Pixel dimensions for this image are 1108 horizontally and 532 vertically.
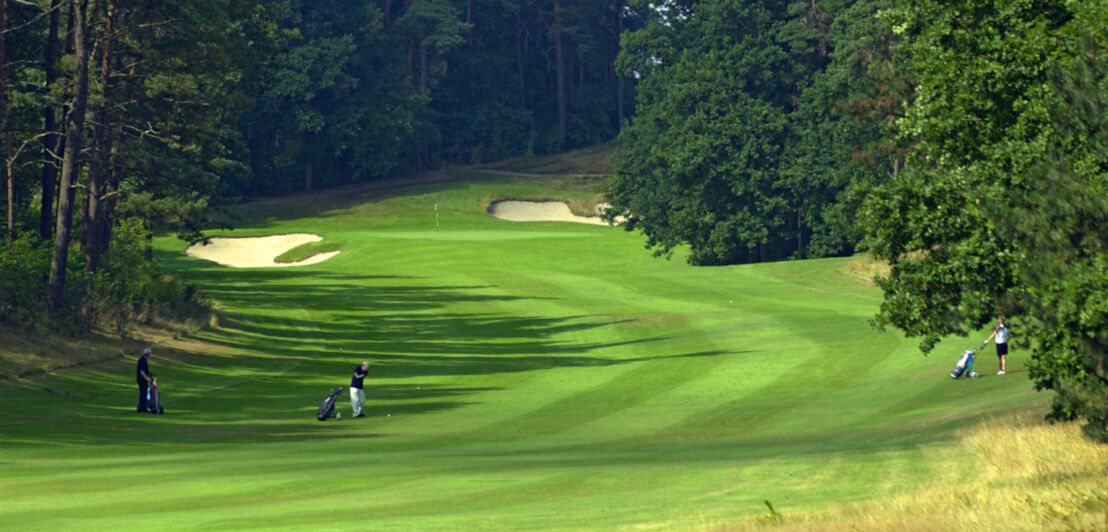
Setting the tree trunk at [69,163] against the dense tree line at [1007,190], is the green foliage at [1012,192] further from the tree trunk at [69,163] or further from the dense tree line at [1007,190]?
the tree trunk at [69,163]

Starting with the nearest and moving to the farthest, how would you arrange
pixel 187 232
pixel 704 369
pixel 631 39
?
pixel 704 369 < pixel 187 232 < pixel 631 39

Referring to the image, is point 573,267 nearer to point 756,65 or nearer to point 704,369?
point 756,65

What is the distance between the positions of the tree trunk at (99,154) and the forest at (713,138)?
11 cm

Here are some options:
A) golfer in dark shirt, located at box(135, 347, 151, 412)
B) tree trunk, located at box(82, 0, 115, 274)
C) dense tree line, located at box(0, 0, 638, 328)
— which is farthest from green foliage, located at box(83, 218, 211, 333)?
golfer in dark shirt, located at box(135, 347, 151, 412)

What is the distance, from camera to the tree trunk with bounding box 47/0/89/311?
42.1 metres

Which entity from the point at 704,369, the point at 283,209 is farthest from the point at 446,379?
the point at 283,209

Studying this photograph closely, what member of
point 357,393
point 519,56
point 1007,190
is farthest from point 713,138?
point 519,56

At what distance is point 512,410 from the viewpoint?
32781 mm

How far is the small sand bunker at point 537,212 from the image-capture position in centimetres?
11031

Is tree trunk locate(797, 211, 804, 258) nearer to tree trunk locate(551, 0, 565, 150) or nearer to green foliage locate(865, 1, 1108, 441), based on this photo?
green foliage locate(865, 1, 1108, 441)

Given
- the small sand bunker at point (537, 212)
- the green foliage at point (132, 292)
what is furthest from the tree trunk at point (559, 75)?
the green foliage at point (132, 292)

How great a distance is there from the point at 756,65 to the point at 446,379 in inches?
1662

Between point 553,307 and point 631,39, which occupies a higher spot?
point 631,39

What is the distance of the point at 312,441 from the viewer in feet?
91.4
